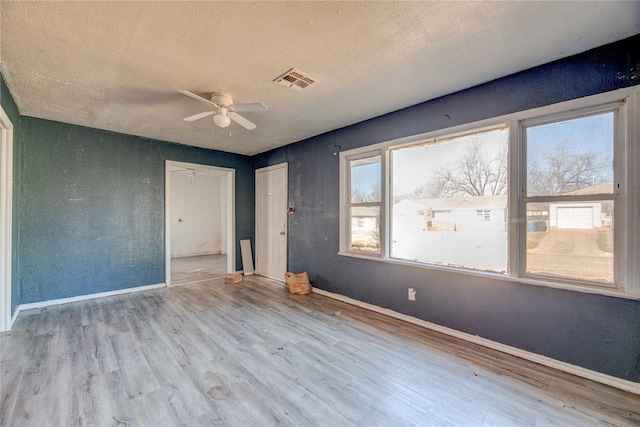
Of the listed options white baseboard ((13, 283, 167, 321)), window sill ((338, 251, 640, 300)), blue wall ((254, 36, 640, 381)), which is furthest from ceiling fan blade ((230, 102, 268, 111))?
white baseboard ((13, 283, 167, 321))

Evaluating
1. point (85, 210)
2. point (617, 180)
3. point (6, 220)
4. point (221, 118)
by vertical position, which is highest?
point (221, 118)

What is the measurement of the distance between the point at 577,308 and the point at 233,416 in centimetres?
271

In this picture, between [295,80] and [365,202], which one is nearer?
[295,80]

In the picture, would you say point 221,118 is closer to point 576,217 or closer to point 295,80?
point 295,80

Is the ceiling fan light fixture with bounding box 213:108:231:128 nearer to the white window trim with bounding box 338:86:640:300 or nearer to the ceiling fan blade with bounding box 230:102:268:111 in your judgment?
the ceiling fan blade with bounding box 230:102:268:111

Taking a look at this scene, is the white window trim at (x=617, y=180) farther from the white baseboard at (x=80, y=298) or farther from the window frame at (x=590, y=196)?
the white baseboard at (x=80, y=298)

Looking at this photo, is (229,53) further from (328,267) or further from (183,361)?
(328,267)

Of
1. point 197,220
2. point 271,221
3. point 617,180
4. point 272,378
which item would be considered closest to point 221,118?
point 272,378

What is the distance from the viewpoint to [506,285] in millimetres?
2463

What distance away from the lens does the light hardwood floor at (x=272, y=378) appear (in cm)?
171

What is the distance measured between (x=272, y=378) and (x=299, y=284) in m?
2.17

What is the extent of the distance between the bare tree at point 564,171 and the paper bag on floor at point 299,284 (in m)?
3.14

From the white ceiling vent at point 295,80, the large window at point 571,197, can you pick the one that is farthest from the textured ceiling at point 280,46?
the large window at point 571,197

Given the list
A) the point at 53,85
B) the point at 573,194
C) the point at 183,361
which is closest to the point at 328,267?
the point at 183,361
